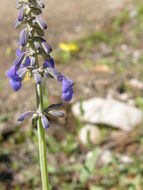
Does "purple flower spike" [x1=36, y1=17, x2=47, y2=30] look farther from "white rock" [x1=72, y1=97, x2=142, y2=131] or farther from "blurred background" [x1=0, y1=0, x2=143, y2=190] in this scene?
"white rock" [x1=72, y1=97, x2=142, y2=131]

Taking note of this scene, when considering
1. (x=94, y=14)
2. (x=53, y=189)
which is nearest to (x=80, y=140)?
(x=53, y=189)

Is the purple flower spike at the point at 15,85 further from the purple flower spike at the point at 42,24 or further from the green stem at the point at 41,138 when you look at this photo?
the purple flower spike at the point at 42,24

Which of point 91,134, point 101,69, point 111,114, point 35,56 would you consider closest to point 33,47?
point 35,56

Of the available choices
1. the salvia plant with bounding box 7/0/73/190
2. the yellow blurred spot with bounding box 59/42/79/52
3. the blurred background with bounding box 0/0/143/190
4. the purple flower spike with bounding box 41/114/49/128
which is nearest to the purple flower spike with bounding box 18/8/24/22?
the salvia plant with bounding box 7/0/73/190

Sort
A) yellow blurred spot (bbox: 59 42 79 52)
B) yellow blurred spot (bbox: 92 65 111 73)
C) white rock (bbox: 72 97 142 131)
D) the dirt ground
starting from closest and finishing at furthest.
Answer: white rock (bbox: 72 97 142 131), yellow blurred spot (bbox: 92 65 111 73), yellow blurred spot (bbox: 59 42 79 52), the dirt ground

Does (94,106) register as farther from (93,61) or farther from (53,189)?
(93,61)

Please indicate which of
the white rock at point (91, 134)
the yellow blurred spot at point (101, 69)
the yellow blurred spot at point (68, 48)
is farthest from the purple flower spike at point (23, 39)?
the yellow blurred spot at point (68, 48)

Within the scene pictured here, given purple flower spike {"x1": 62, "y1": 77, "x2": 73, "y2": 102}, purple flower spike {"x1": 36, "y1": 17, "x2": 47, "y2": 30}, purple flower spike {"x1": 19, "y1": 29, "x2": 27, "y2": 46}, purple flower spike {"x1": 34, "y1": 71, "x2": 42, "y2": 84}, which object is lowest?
purple flower spike {"x1": 62, "y1": 77, "x2": 73, "y2": 102}

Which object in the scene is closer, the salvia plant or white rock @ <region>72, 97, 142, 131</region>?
the salvia plant
